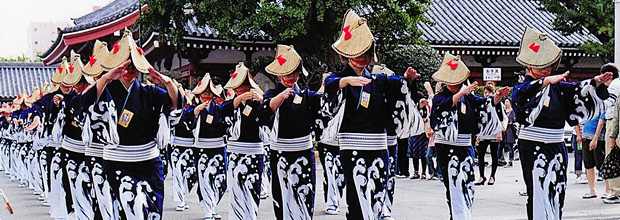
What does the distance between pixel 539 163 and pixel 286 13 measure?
1046 centimetres

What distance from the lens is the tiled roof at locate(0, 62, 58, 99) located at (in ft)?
118

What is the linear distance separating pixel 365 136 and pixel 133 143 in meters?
1.92

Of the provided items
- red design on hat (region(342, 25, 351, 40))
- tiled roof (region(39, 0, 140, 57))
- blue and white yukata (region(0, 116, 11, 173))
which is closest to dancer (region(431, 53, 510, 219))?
red design on hat (region(342, 25, 351, 40))

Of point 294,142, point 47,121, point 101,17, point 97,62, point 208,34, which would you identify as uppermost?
point 101,17

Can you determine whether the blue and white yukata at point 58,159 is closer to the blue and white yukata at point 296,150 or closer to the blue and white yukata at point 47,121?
the blue and white yukata at point 47,121

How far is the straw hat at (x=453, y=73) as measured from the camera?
7.82m

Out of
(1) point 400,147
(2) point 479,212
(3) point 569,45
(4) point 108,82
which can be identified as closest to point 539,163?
(2) point 479,212

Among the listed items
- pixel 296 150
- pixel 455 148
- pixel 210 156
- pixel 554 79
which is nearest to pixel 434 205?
pixel 455 148

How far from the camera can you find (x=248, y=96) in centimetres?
766

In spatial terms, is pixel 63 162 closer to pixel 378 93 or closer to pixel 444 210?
pixel 378 93

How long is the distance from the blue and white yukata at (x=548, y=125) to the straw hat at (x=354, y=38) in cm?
164

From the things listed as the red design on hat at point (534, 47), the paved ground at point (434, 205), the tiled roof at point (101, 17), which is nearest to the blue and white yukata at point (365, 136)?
the red design on hat at point (534, 47)

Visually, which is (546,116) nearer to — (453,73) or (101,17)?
(453,73)

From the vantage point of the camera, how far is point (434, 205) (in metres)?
10.6
